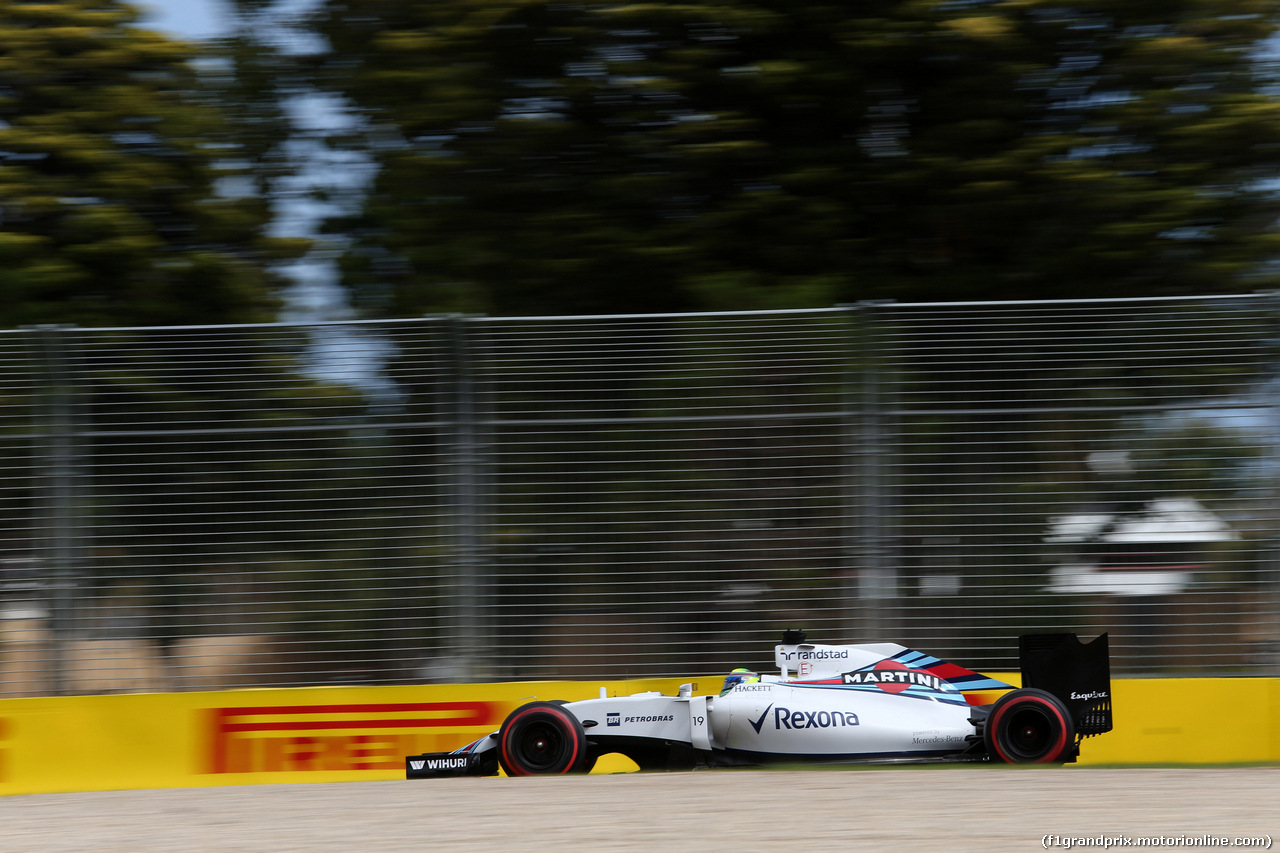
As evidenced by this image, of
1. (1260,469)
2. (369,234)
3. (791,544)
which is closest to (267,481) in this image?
(791,544)

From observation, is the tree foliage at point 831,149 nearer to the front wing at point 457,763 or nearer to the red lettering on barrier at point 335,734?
the red lettering on barrier at point 335,734

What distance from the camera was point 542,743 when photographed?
17.4 ft

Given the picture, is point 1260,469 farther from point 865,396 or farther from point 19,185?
point 19,185

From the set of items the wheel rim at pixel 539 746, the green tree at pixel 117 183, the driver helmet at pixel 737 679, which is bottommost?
the wheel rim at pixel 539 746

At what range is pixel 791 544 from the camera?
576 centimetres

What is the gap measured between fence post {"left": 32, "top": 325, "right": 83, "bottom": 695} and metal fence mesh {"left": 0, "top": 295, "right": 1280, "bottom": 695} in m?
0.01

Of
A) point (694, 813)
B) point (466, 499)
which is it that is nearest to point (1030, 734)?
point (694, 813)

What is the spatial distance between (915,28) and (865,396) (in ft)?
11.4

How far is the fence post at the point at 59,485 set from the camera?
19.0ft

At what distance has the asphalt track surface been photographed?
3.75 metres

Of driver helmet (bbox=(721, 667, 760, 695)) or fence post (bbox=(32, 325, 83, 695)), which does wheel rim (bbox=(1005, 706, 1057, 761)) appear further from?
fence post (bbox=(32, 325, 83, 695))

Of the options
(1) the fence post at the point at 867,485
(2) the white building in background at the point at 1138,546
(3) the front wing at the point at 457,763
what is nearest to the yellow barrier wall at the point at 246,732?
(3) the front wing at the point at 457,763

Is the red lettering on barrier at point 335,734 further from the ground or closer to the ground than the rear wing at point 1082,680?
closer to the ground

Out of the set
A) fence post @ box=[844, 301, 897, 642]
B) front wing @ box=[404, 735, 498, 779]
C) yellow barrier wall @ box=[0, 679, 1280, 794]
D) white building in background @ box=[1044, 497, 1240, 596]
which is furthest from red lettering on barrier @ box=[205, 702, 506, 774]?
white building in background @ box=[1044, 497, 1240, 596]
